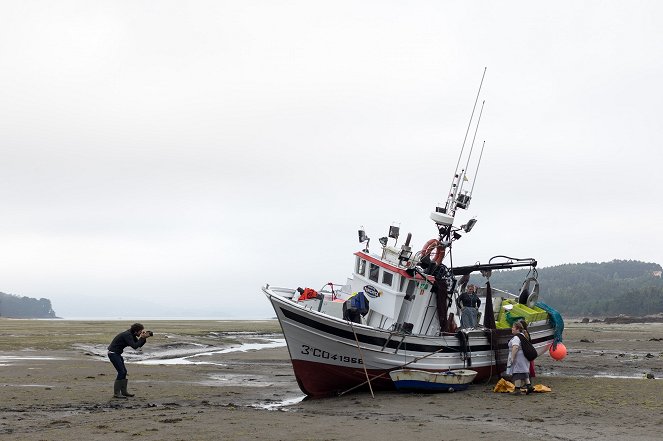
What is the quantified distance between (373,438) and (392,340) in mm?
7875

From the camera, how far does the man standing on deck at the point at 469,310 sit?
24562mm

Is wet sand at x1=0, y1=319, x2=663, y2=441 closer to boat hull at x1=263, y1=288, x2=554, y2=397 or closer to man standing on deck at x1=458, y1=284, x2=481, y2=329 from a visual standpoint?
boat hull at x1=263, y1=288, x2=554, y2=397

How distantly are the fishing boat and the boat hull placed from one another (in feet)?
0.10

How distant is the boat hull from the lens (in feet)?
66.8

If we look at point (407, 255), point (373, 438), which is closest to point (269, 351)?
point (407, 255)

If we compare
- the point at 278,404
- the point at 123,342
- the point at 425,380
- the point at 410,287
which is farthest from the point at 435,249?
the point at 123,342

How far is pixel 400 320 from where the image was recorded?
927 inches

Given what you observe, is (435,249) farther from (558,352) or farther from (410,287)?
(558,352)

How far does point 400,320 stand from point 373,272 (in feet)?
6.07

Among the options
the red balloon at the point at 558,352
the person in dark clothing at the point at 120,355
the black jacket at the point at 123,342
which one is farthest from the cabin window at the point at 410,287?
the black jacket at the point at 123,342

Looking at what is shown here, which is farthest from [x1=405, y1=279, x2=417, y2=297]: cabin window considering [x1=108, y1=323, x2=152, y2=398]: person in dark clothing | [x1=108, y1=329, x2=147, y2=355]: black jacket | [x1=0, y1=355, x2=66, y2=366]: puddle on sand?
[x1=0, y1=355, x2=66, y2=366]: puddle on sand

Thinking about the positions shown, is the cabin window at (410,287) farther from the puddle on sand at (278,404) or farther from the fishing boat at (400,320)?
the puddle on sand at (278,404)

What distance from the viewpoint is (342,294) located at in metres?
25.4

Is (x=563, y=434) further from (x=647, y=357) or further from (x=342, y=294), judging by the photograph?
(x=647, y=357)
